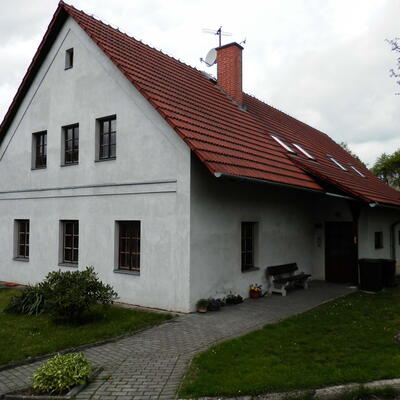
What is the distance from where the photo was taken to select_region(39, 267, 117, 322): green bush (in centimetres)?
782

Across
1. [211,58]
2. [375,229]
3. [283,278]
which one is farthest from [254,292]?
[211,58]

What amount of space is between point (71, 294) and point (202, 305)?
2.85 metres

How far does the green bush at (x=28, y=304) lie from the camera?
9078mm

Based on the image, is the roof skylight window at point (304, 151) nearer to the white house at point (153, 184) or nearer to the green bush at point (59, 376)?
the white house at point (153, 184)

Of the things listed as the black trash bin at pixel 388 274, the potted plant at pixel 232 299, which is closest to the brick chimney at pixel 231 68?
the black trash bin at pixel 388 274

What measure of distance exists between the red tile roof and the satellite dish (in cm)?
62

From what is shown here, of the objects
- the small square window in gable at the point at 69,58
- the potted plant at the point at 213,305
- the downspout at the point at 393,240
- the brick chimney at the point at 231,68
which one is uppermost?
Answer: the brick chimney at the point at 231,68

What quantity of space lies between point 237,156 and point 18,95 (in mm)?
8087

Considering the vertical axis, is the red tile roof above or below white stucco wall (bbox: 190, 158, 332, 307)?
above

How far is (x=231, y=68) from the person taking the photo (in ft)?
49.1

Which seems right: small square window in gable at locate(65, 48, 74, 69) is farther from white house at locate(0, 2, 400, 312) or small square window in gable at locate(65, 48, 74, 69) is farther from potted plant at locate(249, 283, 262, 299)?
potted plant at locate(249, 283, 262, 299)

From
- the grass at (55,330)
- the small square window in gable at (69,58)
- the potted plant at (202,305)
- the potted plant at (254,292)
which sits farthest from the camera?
the small square window in gable at (69,58)

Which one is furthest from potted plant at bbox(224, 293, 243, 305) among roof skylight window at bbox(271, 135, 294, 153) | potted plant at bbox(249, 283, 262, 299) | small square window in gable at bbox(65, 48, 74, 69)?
small square window in gable at bbox(65, 48, 74, 69)

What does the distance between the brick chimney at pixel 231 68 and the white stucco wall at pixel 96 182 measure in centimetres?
550
